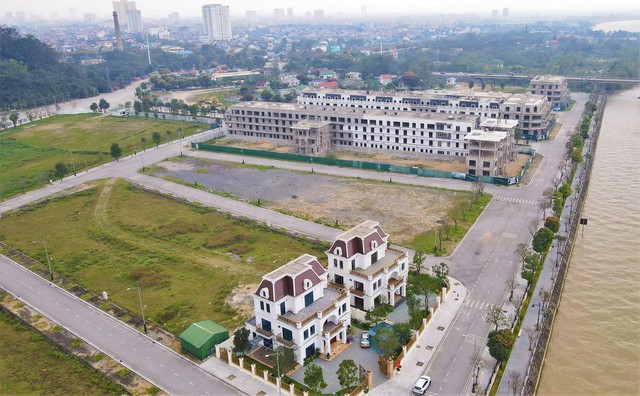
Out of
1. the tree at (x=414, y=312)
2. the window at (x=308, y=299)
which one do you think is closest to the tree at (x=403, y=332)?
the tree at (x=414, y=312)

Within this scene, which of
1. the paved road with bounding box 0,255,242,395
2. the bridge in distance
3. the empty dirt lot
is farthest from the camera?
the bridge in distance

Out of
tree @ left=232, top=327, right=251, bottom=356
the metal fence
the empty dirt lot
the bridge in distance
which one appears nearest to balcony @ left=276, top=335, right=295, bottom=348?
tree @ left=232, top=327, right=251, bottom=356

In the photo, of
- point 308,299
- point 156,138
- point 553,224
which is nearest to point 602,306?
point 553,224

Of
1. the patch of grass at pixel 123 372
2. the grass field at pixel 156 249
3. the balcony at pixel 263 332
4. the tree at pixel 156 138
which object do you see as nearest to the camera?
the patch of grass at pixel 123 372

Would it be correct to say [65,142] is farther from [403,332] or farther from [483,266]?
[403,332]

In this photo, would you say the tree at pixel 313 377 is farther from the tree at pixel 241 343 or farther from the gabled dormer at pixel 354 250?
the gabled dormer at pixel 354 250

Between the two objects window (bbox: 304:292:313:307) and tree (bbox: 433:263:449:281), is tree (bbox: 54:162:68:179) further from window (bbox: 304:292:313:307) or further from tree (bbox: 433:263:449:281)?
tree (bbox: 433:263:449:281)
